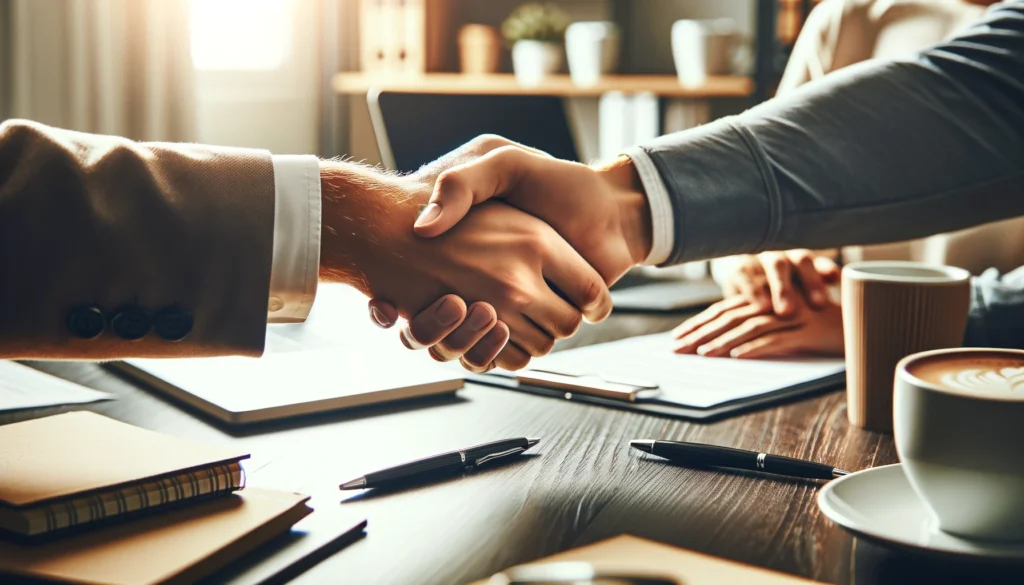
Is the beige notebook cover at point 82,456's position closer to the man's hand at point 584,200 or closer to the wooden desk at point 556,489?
the wooden desk at point 556,489

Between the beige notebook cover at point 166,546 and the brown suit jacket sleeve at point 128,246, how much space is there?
0.30m

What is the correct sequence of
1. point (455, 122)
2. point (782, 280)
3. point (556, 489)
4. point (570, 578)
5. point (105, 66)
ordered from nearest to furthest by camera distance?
point (570, 578) < point (556, 489) < point (782, 280) < point (455, 122) < point (105, 66)

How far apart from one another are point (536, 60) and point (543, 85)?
0.34ft

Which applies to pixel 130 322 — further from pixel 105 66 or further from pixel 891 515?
pixel 105 66

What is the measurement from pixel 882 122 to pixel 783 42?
145 centimetres

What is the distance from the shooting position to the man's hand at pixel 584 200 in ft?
3.81

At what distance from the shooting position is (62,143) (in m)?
0.84

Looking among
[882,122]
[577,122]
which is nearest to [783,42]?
[577,122]

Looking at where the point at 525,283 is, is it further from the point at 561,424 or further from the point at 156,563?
the point at 156,563

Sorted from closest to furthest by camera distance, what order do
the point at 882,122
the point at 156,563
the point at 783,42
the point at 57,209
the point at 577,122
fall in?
the point at 156,563
the point at 57,209
the point at 882,122
the point at 783,42
the point at 577,122

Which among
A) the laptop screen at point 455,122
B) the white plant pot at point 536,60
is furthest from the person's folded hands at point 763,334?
the white plant pot at point 536,60

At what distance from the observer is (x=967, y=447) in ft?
1.84

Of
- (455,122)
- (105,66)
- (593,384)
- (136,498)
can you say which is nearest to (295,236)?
(593,384)

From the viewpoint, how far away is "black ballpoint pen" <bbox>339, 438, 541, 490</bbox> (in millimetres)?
699
